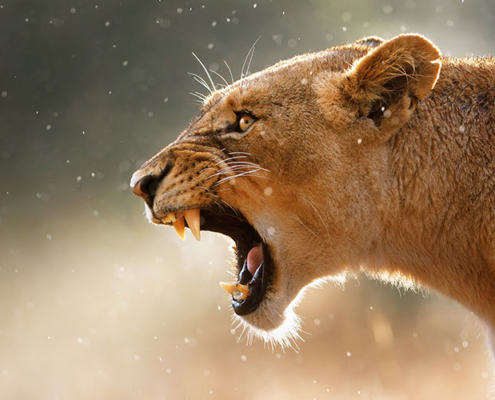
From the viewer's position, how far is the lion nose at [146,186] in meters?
2.72

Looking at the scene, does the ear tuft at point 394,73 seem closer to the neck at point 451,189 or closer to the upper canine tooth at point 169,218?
the neck at point 451,189

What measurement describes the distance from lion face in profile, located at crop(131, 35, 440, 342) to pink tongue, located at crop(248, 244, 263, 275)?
16cm

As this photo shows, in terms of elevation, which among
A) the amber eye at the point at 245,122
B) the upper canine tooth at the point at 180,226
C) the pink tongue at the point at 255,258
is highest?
the amber eye at the point at 245,122

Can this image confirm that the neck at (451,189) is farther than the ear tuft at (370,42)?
No

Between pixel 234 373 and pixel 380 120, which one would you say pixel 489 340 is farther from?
pixel 234 373

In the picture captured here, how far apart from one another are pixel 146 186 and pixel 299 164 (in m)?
0.65

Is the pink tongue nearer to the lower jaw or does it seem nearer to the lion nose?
the lower jaw

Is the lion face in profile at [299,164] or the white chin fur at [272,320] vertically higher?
the lion face in profile at [299,164]

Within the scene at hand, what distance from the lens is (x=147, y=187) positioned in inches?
109

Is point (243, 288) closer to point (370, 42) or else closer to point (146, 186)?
point (146, 186)

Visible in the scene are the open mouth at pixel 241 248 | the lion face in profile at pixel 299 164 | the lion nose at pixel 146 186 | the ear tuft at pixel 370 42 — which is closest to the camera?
the lion face in profile at pixel 299 164

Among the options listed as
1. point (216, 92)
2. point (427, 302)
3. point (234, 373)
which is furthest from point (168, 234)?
point (216, 92)

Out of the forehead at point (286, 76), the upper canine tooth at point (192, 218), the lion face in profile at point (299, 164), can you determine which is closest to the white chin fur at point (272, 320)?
the lion face in profile at point (299, 164)

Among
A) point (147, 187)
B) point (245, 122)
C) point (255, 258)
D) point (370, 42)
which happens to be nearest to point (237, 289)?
point (255, 258)
